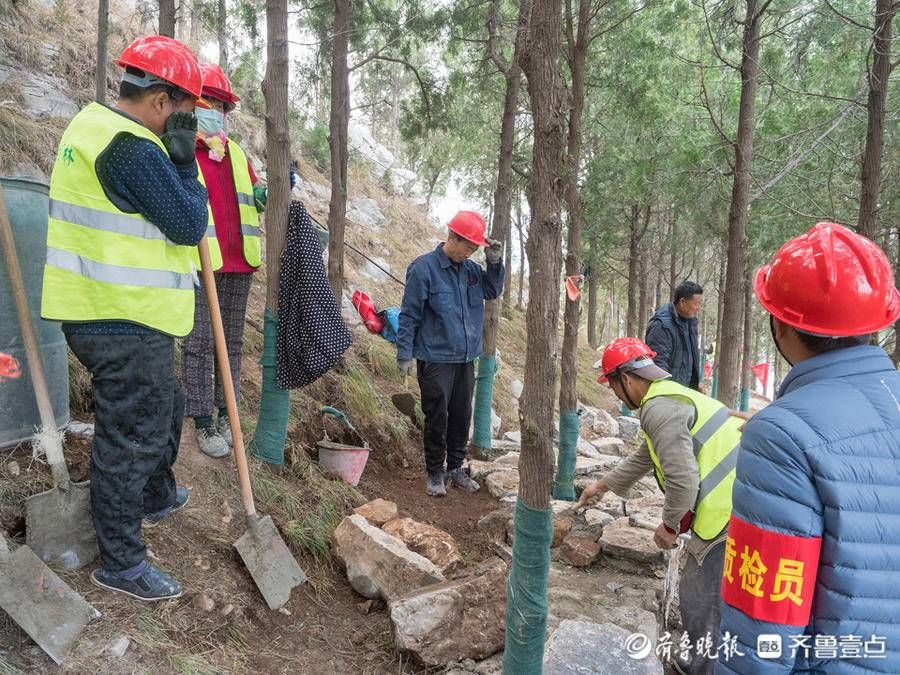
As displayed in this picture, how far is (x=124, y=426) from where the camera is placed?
2.28m

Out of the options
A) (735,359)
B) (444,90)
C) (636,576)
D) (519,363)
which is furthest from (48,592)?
(519,363)

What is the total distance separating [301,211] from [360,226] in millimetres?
9679

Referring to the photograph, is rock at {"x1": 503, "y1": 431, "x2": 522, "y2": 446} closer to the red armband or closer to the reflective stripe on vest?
the reflective stripe on vest

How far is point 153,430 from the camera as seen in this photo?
2.36 metres

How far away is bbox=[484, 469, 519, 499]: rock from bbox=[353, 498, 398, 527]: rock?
1114 mm

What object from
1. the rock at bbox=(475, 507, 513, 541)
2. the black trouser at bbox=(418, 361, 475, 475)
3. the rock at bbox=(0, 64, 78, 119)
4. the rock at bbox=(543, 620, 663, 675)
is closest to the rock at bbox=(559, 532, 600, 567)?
the rock at bbox=(475, 507, 513, 541)

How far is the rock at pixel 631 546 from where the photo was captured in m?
3.67

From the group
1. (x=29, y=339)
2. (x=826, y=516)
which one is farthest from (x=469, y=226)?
(x=826, y=516)

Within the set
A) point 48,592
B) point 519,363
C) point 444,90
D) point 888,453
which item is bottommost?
point 519,363

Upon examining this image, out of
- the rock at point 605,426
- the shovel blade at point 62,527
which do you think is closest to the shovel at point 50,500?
the shovel blade at point 62,527

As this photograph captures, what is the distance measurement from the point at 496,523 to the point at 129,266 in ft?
9.23

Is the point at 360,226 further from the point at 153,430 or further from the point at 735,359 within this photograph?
the point at 153,430

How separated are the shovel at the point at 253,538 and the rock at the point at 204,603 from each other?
27cm

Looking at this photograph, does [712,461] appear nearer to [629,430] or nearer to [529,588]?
[529,588]
